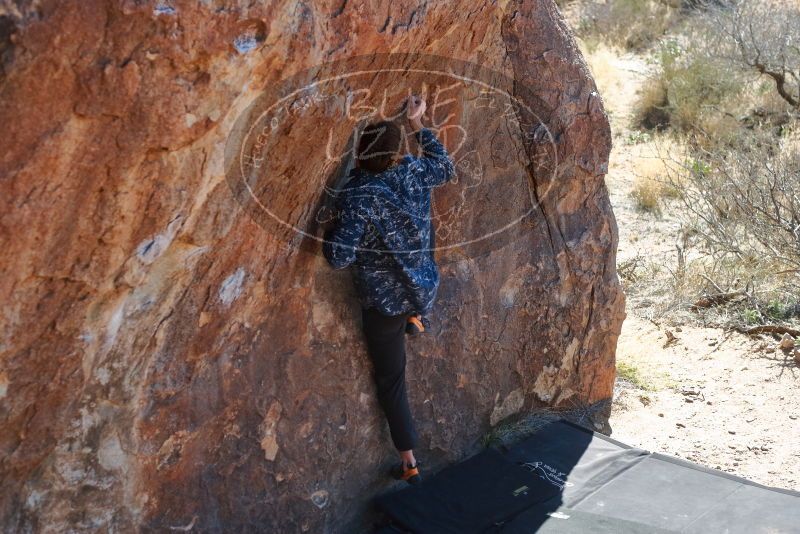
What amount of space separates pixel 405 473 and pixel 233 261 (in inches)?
49.0

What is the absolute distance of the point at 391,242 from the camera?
3002 mm

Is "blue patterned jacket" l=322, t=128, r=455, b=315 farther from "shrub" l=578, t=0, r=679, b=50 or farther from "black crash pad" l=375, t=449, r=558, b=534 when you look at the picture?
"shrub" l=578, t=0, r=679, b=50

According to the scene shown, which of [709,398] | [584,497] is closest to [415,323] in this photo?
[584,497]

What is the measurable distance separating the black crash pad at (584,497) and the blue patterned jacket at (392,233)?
0.82 m

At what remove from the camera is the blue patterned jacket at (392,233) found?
2.92 m

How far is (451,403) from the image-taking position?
12.3ft

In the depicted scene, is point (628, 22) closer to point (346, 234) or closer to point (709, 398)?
point (709, 398)

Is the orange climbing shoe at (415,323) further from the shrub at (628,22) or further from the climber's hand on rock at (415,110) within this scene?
the shrub at (628,22)

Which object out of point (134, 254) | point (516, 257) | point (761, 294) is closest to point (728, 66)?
point (761, 294)

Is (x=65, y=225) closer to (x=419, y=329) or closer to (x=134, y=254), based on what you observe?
(x=134, y=254)

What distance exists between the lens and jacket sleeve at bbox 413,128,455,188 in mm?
3057

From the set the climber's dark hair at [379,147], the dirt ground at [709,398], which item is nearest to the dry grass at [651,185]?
the dirt ground at [709,398]

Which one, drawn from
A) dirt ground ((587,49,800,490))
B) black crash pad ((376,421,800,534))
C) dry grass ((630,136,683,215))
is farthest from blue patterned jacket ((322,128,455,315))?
dry grass ((630,136,683,215))

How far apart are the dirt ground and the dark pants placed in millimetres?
1673
